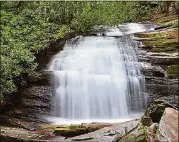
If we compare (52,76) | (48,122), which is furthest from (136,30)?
(48,122)

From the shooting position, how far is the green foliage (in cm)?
1165

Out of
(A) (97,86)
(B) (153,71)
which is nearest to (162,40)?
(B) (153,71)

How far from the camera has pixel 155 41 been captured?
526 inches

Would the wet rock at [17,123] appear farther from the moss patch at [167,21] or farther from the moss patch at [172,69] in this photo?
the moss patch at [167,21]

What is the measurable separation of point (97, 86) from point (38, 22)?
575cm

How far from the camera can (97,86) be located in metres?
11.7

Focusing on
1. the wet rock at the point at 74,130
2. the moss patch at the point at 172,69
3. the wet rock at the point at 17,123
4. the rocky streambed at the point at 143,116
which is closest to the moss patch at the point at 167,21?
the rocky streambed at the point at 143,116

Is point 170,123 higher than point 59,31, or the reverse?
point 59,31

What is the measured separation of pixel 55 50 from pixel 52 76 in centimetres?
222

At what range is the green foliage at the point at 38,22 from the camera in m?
11.6

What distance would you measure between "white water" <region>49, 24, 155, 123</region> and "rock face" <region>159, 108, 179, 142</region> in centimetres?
380

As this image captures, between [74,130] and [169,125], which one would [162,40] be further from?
[169,125]

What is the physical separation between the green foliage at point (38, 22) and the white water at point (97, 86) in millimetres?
1156

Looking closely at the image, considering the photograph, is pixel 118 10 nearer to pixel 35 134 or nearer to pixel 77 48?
pixel 77 48
